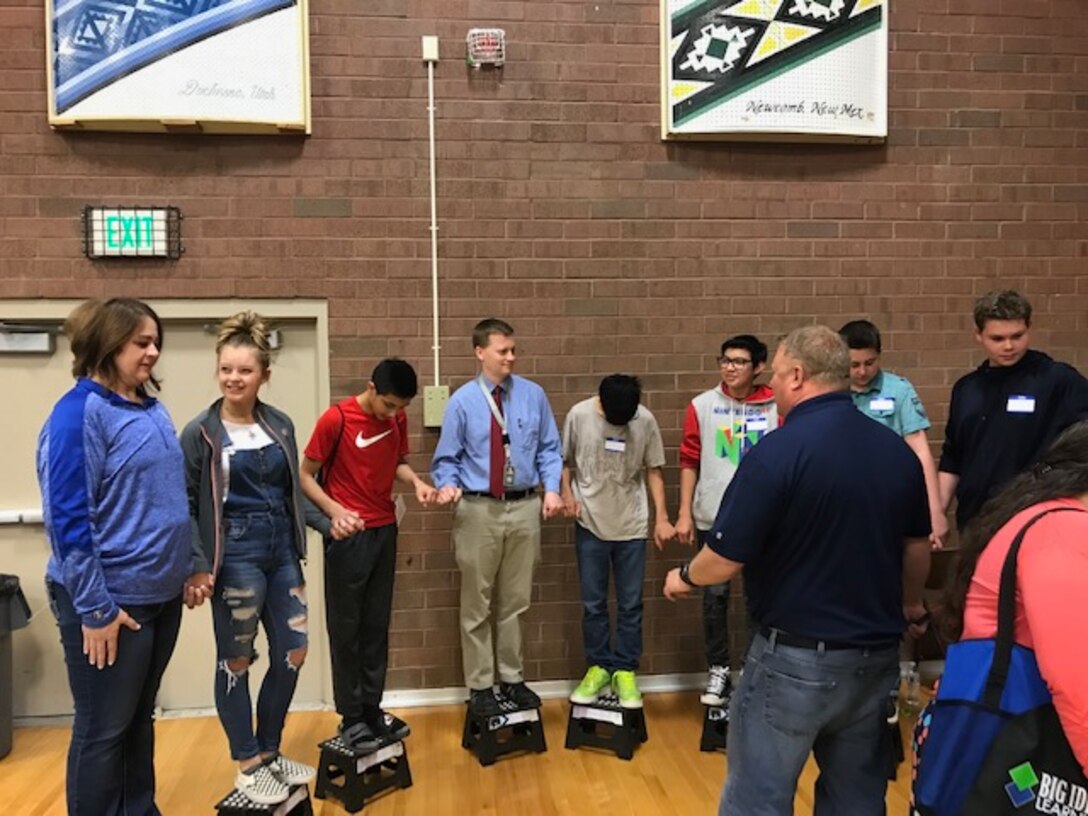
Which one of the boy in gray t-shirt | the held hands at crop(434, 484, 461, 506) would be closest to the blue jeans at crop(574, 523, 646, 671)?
the boy in gray t-shirt

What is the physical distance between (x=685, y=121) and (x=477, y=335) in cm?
149

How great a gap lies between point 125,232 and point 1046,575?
11.8 feet

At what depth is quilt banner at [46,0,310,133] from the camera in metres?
3.41

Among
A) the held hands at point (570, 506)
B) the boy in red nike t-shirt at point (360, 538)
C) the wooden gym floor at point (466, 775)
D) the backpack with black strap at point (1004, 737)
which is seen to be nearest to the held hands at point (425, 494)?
the boy in red nike t-shirt at point (360, 538)

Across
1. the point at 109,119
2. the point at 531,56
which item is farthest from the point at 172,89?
the point at 531,56

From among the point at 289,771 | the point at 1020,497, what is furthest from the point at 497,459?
the point at 1020,497

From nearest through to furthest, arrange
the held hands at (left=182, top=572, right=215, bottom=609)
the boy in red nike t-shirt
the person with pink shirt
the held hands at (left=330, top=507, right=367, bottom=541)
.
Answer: the person with pink shirt → the held hands at (left=182, top=572, right=215, bottom=609) → the held hands at (left=330, top=507, right=367, bottom=541) → the boy in red nike t-shirt

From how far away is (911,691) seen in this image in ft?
12.0

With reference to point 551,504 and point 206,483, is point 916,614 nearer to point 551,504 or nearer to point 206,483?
point 551,504

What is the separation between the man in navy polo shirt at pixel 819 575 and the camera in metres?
1.78

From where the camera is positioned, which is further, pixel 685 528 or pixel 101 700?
pixel 685 528

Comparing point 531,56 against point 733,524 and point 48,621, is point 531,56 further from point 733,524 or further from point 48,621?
point 48,621

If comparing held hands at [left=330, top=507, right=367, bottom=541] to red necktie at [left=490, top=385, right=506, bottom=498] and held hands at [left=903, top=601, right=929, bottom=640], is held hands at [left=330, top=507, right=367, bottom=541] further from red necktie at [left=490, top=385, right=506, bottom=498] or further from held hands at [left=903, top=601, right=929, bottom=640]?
held hands at [left=903, top=601, right=929, bottom=640]

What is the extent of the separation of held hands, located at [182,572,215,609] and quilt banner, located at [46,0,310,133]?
2107 millimetres
